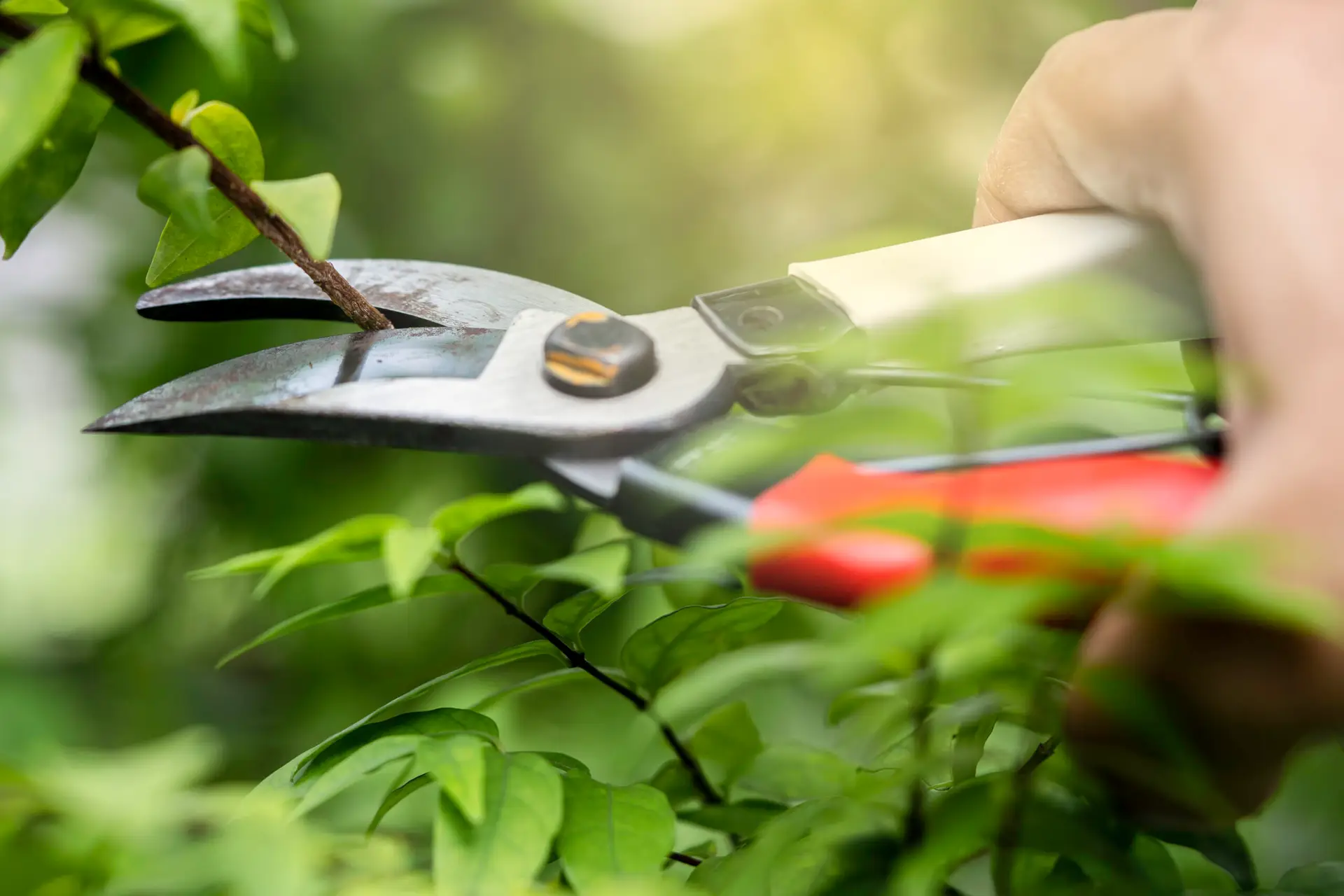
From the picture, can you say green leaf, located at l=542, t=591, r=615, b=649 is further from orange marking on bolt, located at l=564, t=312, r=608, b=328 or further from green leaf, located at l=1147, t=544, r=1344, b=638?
green leaf, located at l=1147, t=544, r=1344, b=638

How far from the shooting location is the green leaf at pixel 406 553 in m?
0.31

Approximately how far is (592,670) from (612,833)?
89 mm

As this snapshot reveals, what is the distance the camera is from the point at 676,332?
1.64ft

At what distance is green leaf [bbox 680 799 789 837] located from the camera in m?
0.43

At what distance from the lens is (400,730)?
40cm

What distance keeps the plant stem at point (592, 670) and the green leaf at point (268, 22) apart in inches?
7.5

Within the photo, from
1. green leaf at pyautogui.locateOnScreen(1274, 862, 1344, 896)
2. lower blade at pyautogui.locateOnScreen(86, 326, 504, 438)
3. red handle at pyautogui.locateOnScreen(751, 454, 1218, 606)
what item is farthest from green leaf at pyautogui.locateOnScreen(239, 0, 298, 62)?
green leaf at pyautogui.locateOnScreen(1274, 862, 1344, 896)

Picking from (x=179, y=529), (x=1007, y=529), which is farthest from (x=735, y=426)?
(x=179, y=529)

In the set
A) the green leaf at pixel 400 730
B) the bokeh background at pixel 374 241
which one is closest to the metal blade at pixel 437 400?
the green leaf at pixel 400 730

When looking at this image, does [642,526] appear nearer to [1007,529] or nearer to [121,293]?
[1007,529]

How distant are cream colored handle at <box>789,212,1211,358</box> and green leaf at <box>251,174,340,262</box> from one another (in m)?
0.22

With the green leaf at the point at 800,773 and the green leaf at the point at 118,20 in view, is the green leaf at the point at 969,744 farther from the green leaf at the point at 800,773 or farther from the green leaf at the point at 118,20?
the green leaf at the point at 118,20

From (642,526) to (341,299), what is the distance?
0.20m

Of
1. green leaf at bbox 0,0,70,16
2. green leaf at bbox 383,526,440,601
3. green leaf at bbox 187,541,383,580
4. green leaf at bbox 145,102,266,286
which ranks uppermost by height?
green leaf at bbox 0,0,70,16
